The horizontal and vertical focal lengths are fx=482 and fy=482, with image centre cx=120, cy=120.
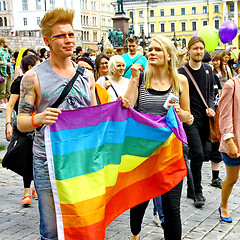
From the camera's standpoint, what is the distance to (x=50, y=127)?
11.7 feet

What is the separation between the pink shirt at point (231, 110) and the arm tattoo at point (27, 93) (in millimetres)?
2362

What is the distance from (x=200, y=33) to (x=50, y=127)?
34.0ft

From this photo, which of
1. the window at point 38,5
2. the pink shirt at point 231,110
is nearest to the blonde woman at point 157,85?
the pink shirt at point 231,110

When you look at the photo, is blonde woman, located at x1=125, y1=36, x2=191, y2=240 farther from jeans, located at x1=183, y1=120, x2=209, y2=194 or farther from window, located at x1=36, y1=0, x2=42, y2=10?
window, located at x1=36, y1=0, x2=42, y2=10

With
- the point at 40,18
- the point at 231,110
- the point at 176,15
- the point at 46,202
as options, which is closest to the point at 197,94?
the point at 231,110

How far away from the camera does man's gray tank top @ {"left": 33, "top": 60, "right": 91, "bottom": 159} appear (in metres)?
3.62

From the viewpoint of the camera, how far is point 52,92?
142 inches

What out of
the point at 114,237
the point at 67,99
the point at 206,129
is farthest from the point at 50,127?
the point at 206,129

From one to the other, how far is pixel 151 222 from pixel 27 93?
2.70 m

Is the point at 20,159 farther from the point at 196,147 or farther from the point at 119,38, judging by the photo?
the point at 119,38

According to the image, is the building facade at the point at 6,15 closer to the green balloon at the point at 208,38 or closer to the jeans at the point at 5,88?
the jeans at the point at 5,88

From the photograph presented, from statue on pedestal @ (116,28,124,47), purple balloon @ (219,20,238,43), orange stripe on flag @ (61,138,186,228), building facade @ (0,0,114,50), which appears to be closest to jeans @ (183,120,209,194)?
orange stripe on flag @ (61,138,186,228)

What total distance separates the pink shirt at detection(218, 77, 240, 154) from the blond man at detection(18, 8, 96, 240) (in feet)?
6.59

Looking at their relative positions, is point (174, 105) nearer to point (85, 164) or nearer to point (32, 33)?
point (85, 164)
